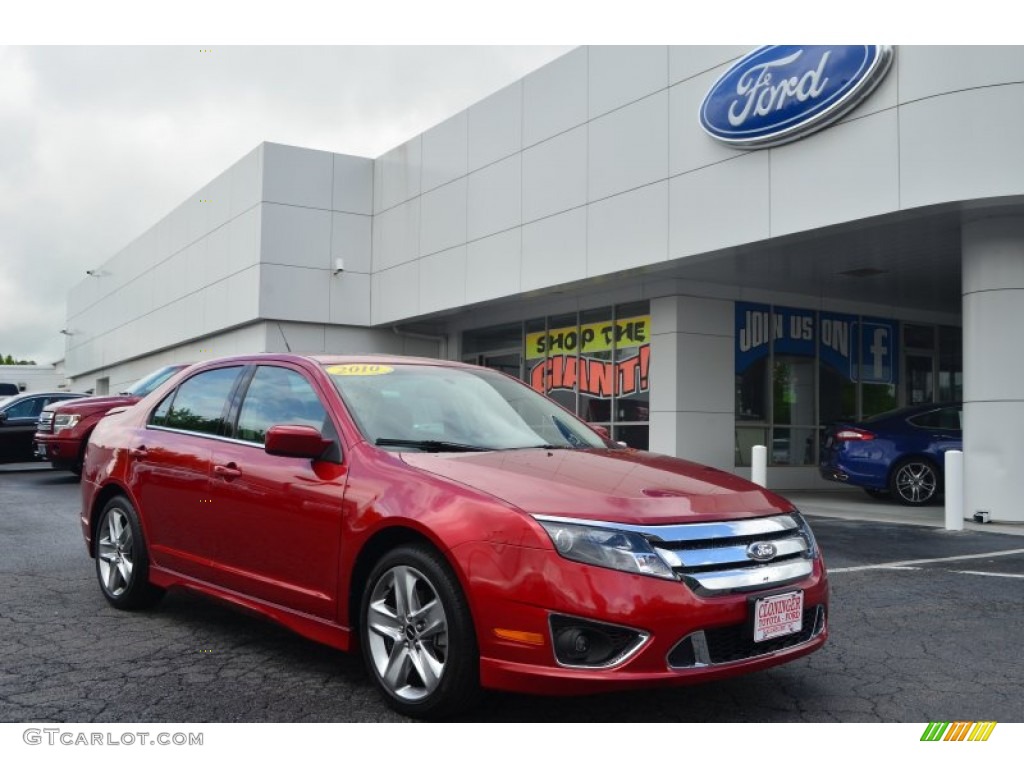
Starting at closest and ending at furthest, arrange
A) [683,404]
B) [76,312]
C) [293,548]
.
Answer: [293,548] < [683,404] < [76,312]

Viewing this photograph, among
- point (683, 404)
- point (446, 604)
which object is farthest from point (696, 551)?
point (683, 404)

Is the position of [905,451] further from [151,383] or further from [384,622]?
[384,622]

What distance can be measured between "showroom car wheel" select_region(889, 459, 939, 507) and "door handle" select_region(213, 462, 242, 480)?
37.1 ft

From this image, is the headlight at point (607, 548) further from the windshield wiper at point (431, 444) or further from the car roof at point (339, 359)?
the car roof at point (339, 359)

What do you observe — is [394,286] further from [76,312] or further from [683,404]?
[76,312]

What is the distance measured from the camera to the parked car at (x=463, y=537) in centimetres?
353

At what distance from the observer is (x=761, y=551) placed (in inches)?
153

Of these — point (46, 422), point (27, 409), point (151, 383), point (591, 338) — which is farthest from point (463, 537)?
point (27, 409)

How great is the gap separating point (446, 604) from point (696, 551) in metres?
0.97

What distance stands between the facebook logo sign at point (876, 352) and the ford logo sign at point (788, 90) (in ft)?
23.2

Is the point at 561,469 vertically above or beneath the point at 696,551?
above

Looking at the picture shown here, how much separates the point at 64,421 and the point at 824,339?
1322 cm

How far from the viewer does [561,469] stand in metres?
4.13

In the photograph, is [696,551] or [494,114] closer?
[696,551]
